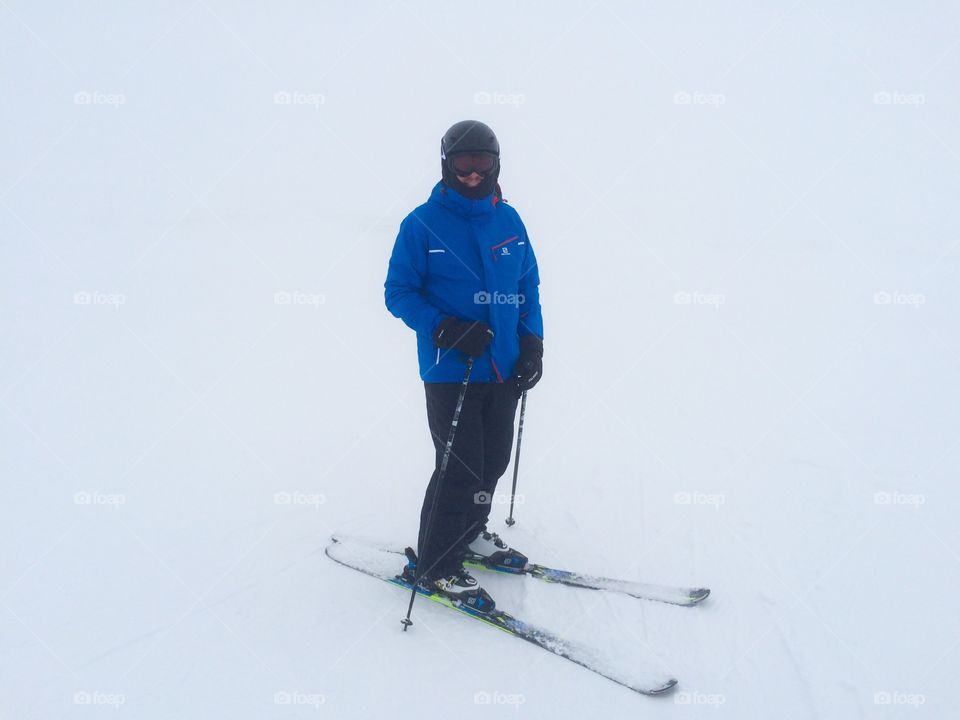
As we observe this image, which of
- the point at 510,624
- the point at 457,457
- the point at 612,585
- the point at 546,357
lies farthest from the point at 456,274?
the point at 546,357

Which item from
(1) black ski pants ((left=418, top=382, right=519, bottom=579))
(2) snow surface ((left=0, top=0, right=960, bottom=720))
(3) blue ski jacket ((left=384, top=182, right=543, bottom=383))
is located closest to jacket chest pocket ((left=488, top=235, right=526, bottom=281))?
(3) blue ski jacket ((left=384, top=182, right=543, bottom=383))

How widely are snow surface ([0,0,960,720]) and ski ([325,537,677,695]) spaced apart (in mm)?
62

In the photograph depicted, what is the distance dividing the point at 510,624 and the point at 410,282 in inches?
67.8

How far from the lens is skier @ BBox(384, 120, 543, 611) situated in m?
3.13

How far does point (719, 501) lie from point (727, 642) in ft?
4.90

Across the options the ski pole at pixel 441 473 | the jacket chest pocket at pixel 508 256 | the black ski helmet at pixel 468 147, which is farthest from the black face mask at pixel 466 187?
the ski pole at pixel 441 473

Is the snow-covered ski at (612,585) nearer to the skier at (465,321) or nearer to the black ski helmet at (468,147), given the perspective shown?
the skier at (465,321)

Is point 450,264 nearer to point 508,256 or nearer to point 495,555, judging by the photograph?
point 508,256

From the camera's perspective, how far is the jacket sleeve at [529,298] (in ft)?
11.6

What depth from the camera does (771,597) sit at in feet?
11.3

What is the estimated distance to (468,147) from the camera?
3066 mm

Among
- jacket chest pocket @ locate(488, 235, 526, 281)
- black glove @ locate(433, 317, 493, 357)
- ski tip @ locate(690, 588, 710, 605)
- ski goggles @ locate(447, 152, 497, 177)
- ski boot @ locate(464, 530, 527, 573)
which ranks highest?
ski goggles @ locate(447, 152, 497, 177)

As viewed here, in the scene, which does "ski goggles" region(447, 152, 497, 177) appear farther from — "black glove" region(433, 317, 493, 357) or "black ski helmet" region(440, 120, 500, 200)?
"black glove" region(433, 317, 493, 357)

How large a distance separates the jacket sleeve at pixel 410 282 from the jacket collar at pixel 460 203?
176 millimetres
